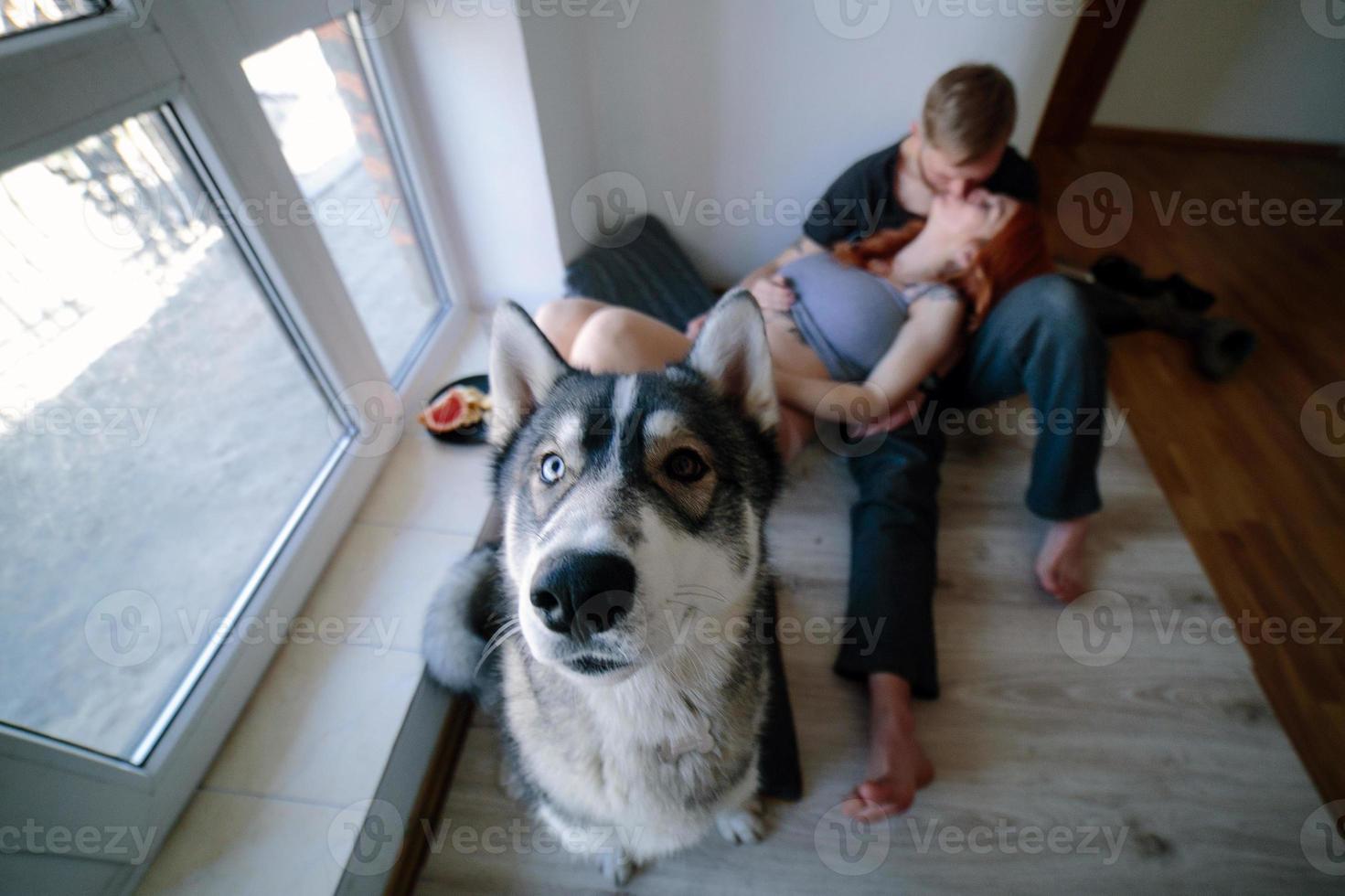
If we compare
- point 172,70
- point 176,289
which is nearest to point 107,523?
point 176,289

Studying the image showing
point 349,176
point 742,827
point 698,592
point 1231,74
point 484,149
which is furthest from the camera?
point 1231,74

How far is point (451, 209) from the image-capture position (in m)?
1.75

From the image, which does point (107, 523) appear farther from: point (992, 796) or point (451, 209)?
point (992, 796)

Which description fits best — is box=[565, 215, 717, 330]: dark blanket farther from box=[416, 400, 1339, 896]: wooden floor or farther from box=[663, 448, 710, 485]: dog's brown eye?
box=[663, 448, 710, 485]: dog's brown eye

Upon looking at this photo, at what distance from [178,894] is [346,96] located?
1.72m

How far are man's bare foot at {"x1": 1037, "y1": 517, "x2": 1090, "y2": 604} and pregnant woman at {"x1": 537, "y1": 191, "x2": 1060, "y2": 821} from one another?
123 mm

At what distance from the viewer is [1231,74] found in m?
3.33

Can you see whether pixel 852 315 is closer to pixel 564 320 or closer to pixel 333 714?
pixel 564 320

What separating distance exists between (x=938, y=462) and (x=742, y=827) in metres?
1.02

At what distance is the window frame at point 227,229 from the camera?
28.7 inches

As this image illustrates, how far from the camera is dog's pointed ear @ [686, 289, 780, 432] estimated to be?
0.84 m

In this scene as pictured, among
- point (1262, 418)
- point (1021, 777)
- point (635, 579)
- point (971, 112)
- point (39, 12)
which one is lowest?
point (1021, 777)

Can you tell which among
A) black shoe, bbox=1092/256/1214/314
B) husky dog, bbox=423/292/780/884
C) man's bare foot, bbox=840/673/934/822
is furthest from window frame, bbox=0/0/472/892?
black shoe, bbox=1092/256/1214/314

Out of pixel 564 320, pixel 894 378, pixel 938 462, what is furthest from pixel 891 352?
pixel 564 320
